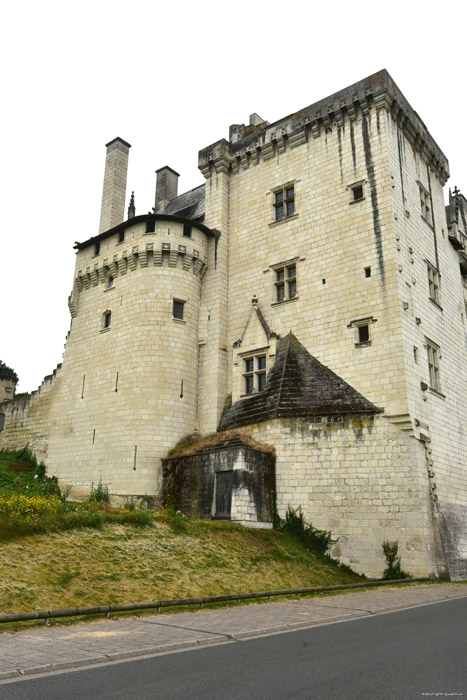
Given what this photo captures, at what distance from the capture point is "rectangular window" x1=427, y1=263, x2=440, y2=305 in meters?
23.8

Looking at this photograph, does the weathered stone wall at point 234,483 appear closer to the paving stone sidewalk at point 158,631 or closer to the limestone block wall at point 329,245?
the limestone block wall at point 329,245

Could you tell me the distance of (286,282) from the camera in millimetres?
24062

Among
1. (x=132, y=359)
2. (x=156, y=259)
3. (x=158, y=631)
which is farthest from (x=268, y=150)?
(x=158, y=631)

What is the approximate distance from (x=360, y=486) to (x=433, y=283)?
33.3 feet

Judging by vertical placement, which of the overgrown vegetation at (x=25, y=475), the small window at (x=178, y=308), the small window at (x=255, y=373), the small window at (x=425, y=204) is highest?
the small window at (x=425, y=204)

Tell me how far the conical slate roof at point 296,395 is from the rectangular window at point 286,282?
2017mm

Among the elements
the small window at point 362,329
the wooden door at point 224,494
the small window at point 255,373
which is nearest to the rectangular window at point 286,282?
the small window at point 255,373

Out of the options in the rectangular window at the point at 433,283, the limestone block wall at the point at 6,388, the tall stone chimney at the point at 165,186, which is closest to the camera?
the rectangular window at the point at 433,283

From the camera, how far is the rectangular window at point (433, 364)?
72.0ft

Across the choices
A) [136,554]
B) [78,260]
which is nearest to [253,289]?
[78,260]

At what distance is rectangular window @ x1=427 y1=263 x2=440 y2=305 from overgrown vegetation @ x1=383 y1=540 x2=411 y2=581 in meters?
Answer: 10.7

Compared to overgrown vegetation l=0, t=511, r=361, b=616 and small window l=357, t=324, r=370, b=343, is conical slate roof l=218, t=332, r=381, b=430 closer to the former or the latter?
small window l=357, t=324, r=370, b=343

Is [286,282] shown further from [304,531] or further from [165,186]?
[165,186]

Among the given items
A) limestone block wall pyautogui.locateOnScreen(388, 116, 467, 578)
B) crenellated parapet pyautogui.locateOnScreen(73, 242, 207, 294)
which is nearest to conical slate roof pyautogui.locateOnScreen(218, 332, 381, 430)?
limestone block wall pyautogui.locateOnScreen(388, 116, 467, 578)
